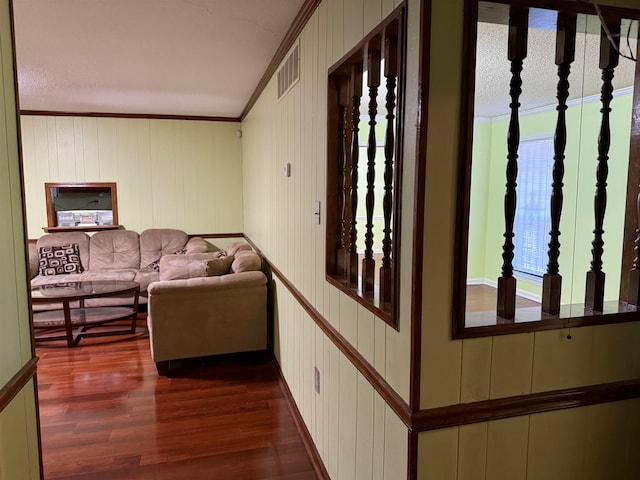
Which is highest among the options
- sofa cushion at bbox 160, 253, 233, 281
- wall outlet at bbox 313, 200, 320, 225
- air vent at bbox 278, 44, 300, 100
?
air vent at bbox 278, 44, 300, 100

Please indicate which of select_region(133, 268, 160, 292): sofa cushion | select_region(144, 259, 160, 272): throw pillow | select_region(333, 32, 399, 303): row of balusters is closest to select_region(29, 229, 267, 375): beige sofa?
select_region(133, 268, 160, 292): sofa cushion

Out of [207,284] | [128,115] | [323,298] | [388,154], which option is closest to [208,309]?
[207,284]

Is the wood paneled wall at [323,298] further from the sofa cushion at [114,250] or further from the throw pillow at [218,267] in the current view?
the sofa cushion at [114,250]

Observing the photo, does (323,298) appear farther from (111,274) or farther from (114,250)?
(114,250)

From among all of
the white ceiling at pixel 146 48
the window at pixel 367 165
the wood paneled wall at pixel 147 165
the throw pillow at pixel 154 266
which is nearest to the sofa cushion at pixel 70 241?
the wood paneled wall at pixel 147 165

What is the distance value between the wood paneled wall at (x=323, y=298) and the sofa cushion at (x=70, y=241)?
3205 millimetres

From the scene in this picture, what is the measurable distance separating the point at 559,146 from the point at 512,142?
193mm

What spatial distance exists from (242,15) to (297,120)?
646mm

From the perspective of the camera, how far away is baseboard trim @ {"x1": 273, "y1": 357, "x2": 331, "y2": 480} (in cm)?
232

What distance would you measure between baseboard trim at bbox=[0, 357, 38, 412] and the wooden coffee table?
280 cm

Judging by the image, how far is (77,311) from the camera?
476cm

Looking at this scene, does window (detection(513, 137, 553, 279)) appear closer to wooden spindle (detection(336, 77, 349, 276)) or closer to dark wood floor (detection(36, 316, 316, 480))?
dark wood floor (detection(36, 316, 316, 480))

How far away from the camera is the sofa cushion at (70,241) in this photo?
5586 mm

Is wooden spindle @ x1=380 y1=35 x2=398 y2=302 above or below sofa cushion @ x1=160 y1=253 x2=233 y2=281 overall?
above
